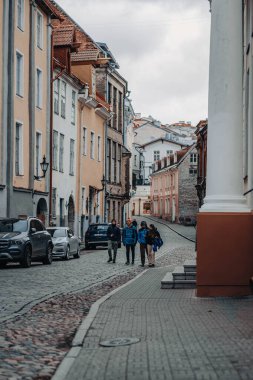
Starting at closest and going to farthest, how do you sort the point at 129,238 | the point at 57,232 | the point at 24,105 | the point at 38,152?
the point at 129,238 → the point at 57,232 → the point at 24,105 → the point at 38,152

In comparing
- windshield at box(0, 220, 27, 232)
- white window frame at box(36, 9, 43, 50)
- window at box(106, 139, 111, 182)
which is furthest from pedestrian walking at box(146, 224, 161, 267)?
window at box(106, 139, 111, 182)

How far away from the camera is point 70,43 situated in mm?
46219

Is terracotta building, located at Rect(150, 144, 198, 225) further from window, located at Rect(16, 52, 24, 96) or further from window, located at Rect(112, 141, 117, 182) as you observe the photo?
window, located at Rect(16, 52, 24, 96)

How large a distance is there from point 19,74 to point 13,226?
1175 cm

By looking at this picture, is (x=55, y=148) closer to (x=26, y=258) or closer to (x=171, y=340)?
(x=26, y=258)

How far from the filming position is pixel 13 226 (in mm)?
25859

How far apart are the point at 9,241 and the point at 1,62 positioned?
1084 cm

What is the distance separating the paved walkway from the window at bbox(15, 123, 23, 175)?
72.4ft

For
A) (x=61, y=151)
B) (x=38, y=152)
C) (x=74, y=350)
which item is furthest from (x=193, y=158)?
(x=74, y=350)

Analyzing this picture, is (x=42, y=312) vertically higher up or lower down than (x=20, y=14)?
lower down

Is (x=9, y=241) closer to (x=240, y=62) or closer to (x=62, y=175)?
(x=240, y=62)

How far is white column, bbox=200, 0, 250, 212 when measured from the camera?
13.7 metres

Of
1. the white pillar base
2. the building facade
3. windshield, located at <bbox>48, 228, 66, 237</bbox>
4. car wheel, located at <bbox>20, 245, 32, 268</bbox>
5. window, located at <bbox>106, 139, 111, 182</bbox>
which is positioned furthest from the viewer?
window, located at <bbox>106, 139, 111, 182</bbox>

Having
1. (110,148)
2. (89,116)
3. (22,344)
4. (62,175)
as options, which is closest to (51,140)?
(62,175)
